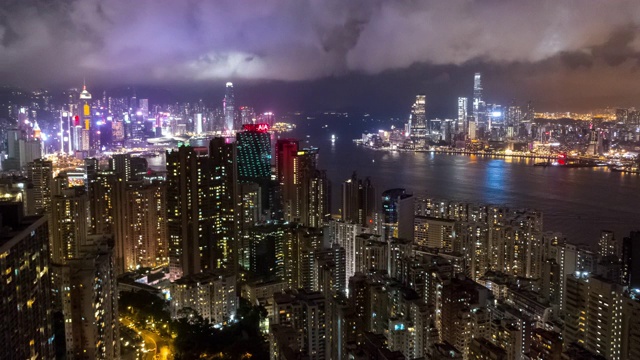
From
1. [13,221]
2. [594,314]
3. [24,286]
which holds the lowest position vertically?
[594,314]

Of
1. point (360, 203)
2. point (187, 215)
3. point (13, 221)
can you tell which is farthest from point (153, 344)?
point (360, 203)

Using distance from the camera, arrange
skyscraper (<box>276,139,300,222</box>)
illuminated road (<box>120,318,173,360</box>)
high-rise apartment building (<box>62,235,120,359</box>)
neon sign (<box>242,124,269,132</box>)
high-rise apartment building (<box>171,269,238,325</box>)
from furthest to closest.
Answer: neon sign (<box>242,124,269,132</box>)
skyscraper (<box>276,139,300,222</box>)
high-rise apartment building (<box>171,269,238,325</box>)
illuminated road (<box>120,318,173,360</box>)
high-rise apartment building (<box>62,235,120,359</box>)

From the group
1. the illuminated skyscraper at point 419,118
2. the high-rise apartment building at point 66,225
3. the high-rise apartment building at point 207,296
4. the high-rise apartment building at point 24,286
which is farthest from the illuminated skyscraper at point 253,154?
the illuminated skyscraper at point 419,118

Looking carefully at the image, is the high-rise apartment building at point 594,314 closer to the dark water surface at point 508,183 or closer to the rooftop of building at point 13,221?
the dark water surface at point 508,183

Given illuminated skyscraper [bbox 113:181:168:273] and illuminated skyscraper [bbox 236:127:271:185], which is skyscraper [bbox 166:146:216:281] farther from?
illuminated skyscraper [bbox 236:127:271:185]

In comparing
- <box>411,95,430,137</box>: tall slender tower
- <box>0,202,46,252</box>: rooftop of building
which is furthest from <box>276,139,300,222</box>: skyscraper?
<box>411,95,430,137</box>: tall slender tower

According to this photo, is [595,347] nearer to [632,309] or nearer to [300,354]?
[632,309]

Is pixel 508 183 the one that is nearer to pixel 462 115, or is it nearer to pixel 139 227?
pixel 139 227
